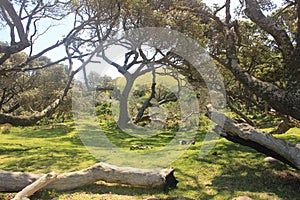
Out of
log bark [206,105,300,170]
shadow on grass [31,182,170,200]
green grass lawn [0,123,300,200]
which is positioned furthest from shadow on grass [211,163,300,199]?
shadow on grass [31,182,170,200]

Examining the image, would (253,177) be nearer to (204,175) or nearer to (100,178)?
(204,175)

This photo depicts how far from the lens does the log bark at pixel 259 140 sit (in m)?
4.83

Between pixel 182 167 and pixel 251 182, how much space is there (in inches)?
66.6

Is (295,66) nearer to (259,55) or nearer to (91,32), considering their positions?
(259,55)

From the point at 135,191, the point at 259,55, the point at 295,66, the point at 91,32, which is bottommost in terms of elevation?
the point at 135,191

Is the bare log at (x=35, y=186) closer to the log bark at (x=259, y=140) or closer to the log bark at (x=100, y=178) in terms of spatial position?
the log bark at (x=100, y=178)

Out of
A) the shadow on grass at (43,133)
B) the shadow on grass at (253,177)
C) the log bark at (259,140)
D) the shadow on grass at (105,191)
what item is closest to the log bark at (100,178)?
Answer: the shadow on grass at (105,191)

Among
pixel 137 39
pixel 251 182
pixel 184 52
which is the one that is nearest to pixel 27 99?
pixel 137 39

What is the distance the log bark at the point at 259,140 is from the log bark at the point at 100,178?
4.66 feet

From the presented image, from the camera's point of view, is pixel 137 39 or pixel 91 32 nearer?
pixel 137 39

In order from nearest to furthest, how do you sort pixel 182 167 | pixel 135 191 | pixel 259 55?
pixel 135 191, pixel 182 167, pixel 259 55

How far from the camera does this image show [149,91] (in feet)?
62.8

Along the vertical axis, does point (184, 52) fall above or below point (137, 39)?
below

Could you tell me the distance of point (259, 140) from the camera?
5066mm
